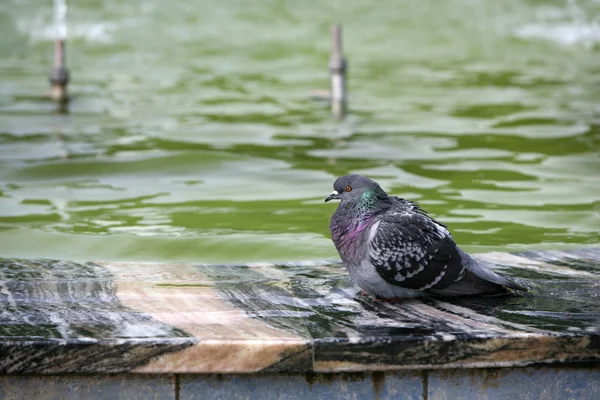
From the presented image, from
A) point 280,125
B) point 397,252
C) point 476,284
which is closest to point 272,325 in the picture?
point 397,252

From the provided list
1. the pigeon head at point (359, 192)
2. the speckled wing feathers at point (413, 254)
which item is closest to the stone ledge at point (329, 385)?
the speckled wing feathers at point (413, 254)

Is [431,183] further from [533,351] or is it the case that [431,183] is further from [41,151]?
[533,351]

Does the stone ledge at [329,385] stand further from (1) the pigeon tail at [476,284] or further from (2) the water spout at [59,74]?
(2) the water spout at [59,74]

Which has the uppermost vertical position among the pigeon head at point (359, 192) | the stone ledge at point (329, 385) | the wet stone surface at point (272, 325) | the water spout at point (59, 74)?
the water spout at point (59, 74)

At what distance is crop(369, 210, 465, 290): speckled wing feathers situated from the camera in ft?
12.4

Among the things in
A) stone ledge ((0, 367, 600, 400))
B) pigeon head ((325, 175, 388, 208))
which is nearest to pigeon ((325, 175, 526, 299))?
pigeon head ((325, 175, 388, 208))

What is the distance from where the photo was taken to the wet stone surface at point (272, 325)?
3.31 metres

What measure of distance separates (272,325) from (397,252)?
1.88 ft

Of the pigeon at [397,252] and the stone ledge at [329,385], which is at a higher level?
the pigeon at [397,252]

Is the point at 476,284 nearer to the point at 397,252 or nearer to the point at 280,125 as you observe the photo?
the point at 397,252

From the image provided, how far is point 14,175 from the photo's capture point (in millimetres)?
9047

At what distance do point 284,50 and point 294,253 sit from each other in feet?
39.4

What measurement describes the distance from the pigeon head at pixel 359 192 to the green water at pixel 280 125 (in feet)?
6.51

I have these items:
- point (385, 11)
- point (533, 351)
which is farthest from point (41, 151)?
point (385, 11)
